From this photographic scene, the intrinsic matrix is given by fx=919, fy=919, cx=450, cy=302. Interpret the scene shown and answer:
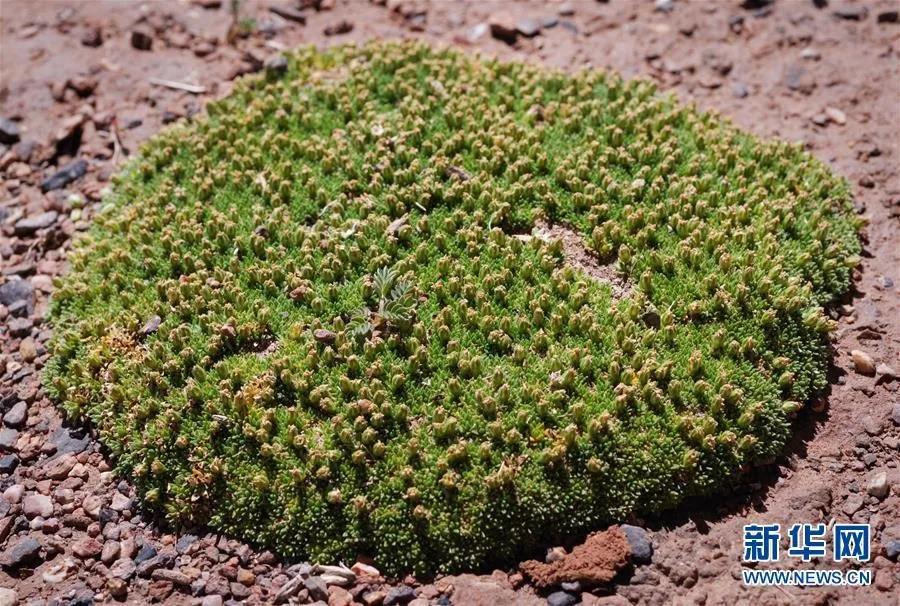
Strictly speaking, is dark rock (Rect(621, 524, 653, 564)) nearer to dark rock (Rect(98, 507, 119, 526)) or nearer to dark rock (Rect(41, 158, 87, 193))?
dark rock (Rect(98, 507, 119, 526))

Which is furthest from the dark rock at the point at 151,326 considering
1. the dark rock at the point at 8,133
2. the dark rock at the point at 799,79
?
the dark rock at the point at 799,79

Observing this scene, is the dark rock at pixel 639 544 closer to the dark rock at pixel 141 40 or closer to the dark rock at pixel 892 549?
the dark rock at pixel 892 549

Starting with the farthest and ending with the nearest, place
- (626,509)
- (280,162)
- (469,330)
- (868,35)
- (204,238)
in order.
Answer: (868,35) < (280,162) < (204,238) < (469,330) < (626,509)

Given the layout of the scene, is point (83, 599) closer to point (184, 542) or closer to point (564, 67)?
point (184, 542)

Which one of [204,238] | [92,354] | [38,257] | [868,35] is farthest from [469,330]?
[868,35]

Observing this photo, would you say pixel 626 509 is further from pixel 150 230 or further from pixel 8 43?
pixel 8 43

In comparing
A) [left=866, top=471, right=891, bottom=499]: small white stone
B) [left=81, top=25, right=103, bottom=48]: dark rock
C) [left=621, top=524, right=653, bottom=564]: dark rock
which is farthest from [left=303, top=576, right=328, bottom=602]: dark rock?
[left=81, top=25, right=103, bottom=48]: dark rock
